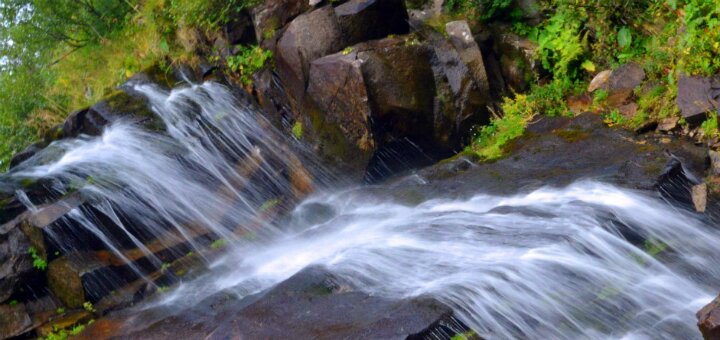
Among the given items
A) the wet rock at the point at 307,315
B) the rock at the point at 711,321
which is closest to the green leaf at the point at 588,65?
the wet rock at the point at 307,315

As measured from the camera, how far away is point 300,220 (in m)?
9.22

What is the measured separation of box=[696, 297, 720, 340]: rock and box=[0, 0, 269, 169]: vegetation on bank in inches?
365

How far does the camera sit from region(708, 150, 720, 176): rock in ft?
22.8

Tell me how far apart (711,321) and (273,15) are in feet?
28.2

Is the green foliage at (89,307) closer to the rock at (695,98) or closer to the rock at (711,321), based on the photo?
the rock at (711,321)

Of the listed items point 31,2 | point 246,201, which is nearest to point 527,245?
point 246,201

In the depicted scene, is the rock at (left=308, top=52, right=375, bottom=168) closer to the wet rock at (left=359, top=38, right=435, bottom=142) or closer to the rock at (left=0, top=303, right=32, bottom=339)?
the wet rock at (left=359, top=38, right=435, bottom=142)

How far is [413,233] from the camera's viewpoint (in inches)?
281

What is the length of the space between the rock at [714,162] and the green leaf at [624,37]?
2.90m

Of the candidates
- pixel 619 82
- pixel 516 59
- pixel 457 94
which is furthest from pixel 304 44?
pixel 619 82

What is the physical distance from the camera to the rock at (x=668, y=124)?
7973 millimetres

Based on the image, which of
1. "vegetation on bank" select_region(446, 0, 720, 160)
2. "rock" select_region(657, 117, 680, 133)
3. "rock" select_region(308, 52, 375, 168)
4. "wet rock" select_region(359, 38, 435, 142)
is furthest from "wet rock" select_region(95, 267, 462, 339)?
"rock" select_region(657, 117, 680, 133)

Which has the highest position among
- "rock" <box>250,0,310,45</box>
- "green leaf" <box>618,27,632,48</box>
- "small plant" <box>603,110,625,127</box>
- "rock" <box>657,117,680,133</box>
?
"rock" <box>250,0,310,45</box>

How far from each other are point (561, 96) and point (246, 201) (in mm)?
4851
